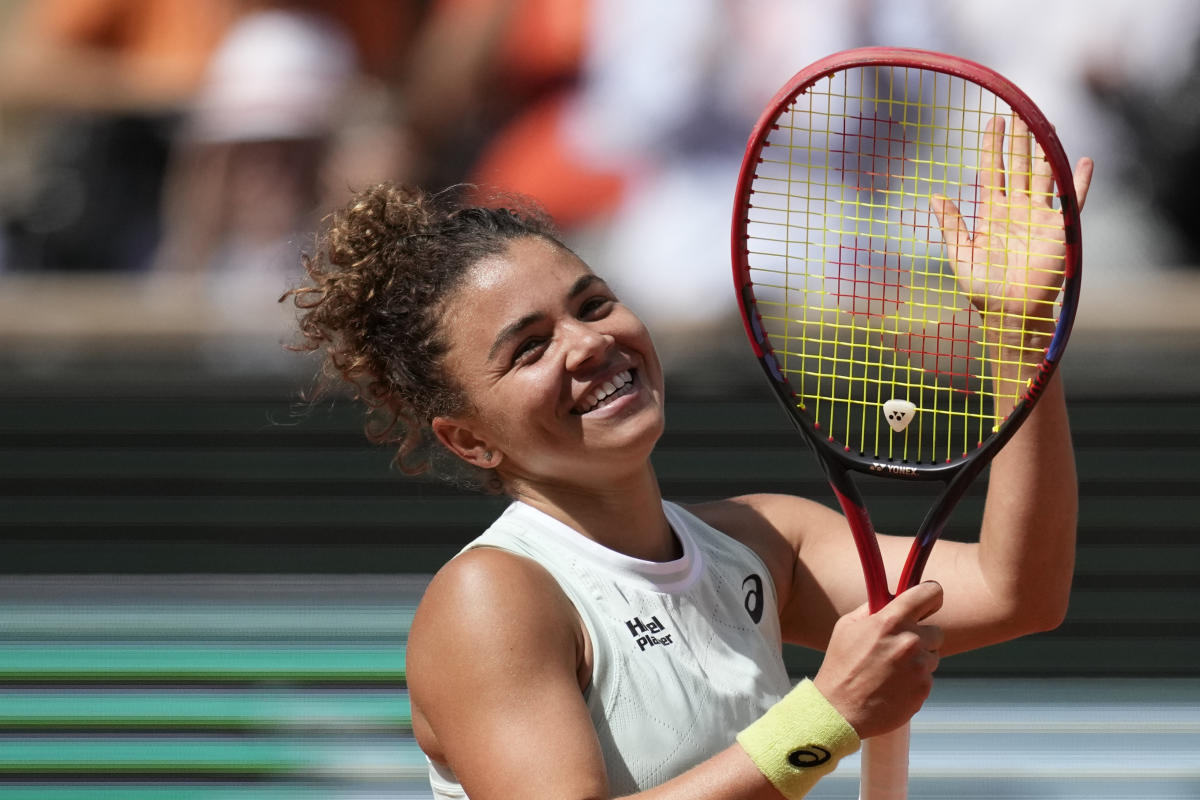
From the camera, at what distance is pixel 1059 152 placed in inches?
73.8

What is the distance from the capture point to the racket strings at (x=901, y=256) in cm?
196

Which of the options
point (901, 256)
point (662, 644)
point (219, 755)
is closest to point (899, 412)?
point (662, 644)

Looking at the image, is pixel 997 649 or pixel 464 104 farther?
pixel 464 104

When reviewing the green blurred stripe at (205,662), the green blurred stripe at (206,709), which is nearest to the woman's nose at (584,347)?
the green blurred stripe at (206,709)

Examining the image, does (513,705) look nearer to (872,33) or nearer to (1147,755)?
(1147,755)

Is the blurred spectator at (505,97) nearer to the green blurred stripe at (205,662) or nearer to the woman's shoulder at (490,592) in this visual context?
the green blurred stripe at (205,662)

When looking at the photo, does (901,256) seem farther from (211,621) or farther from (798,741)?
(211,621)

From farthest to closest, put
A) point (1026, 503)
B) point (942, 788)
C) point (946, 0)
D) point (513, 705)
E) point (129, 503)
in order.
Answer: point (129, 503)
point (946, 0)
point (942, 788)
point (1026, 503)
point (513, 705)

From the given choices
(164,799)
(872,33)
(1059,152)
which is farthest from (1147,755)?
(1059,152)

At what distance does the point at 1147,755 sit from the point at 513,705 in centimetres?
270

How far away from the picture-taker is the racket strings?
1.96 metres

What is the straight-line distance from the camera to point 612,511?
2.02m

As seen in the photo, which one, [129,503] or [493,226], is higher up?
[493,226]

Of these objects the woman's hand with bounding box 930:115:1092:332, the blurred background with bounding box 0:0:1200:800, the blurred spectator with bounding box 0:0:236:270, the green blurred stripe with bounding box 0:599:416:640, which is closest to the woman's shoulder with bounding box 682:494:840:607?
the woman's hand with bounding box 930:115:1092:332
